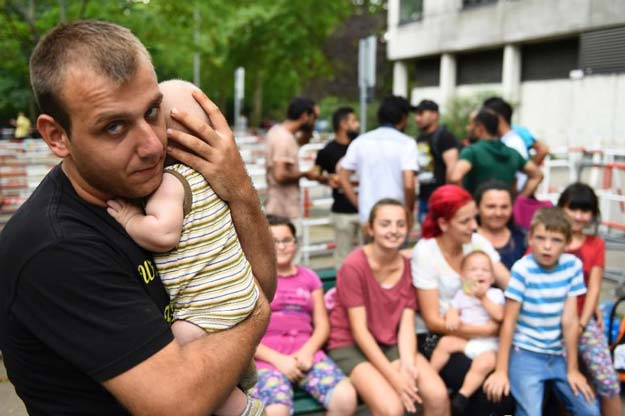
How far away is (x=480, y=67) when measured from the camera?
2445 cm

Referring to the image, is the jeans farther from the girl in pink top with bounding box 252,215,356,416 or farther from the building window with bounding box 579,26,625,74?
the building window with bounding box 579,26,625,74

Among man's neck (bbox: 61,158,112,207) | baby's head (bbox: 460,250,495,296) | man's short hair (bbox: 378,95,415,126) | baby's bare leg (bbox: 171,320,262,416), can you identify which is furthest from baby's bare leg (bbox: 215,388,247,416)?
man's short hair (bbox: 378,95,415,126)

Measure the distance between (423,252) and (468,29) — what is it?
2174 cm

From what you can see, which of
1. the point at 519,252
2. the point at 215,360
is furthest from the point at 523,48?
the point at 215,360

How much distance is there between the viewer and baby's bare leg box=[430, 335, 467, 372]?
12.3ft

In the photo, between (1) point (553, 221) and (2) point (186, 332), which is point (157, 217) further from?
(1) point (553, 221)

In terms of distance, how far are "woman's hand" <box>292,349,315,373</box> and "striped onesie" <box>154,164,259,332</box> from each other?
85.2 inches

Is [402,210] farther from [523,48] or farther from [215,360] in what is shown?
[523,48]

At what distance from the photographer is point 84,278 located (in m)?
1.27

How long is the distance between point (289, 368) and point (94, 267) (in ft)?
8.10

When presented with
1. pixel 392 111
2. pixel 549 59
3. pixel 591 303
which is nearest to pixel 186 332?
pixel 591 303

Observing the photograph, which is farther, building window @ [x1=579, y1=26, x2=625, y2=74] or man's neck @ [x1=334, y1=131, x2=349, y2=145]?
building window @ [x1=579, y1=26, x2=625, y2=74]

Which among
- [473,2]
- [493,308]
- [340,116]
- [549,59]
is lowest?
[493,308]

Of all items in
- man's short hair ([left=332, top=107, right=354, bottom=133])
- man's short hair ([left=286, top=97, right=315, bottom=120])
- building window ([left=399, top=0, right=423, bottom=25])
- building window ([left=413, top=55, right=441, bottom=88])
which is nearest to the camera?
man's short hair ([left=286, top=97, right=315, bottom=120])
